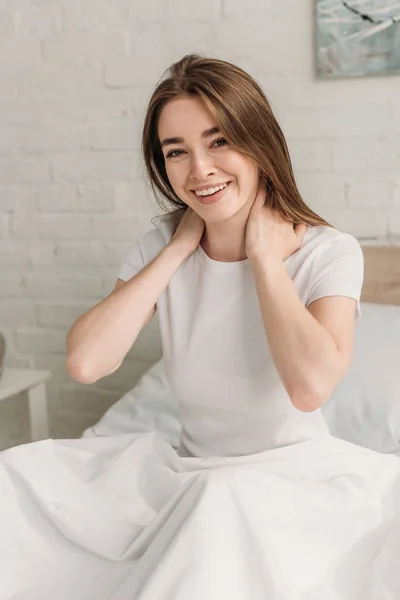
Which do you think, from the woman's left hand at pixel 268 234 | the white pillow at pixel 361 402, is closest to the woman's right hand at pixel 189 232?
the woman's left hand at pixel 268 234

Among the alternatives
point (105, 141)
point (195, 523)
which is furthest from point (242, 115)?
point (105, 141)

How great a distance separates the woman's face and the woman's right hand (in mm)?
98

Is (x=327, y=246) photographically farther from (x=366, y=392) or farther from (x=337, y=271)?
(x=366, y=392)

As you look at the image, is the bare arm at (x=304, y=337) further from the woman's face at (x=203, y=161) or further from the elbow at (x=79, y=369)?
the elbow at (x=79, y=369)

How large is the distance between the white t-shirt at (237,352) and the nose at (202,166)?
19cm

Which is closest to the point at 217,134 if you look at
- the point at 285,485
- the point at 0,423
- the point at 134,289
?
the point at 134,289

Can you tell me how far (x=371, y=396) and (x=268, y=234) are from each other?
50 cm

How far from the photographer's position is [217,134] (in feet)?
4.02

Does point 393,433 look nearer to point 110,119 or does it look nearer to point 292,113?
point 292,113

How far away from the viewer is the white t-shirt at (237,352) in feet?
4.13

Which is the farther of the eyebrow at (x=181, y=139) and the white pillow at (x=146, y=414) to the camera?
the white pillow at (x=146, y=414)

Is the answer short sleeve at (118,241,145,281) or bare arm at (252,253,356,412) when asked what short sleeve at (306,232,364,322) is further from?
short sleeve at (118,241,145,281)

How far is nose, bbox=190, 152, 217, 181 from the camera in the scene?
4.05ft

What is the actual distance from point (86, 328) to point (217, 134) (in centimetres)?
43
